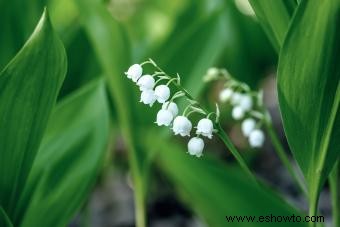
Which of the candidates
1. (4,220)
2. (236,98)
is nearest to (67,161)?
(4,220)

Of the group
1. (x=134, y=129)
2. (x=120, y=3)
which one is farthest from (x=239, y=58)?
(x=120, y=3)

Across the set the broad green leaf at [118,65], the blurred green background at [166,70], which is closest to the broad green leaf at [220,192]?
the blurred green background at [166,70]

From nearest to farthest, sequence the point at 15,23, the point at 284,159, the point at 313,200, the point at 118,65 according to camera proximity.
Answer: the point at 313,200 < the point at 284,159 < the point at 118,65 < the point at 15,23

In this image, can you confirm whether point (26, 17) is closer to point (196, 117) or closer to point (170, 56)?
point (170, 56)

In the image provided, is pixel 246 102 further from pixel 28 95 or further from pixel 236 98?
pixel 28 95

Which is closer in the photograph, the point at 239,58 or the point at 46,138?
the point at 46,138

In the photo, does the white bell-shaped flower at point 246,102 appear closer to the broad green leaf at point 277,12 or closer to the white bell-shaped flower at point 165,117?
the broad green leaf at point 277,12

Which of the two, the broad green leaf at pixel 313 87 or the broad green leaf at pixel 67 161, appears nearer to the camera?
the broad green leaf at pixel 313 87
